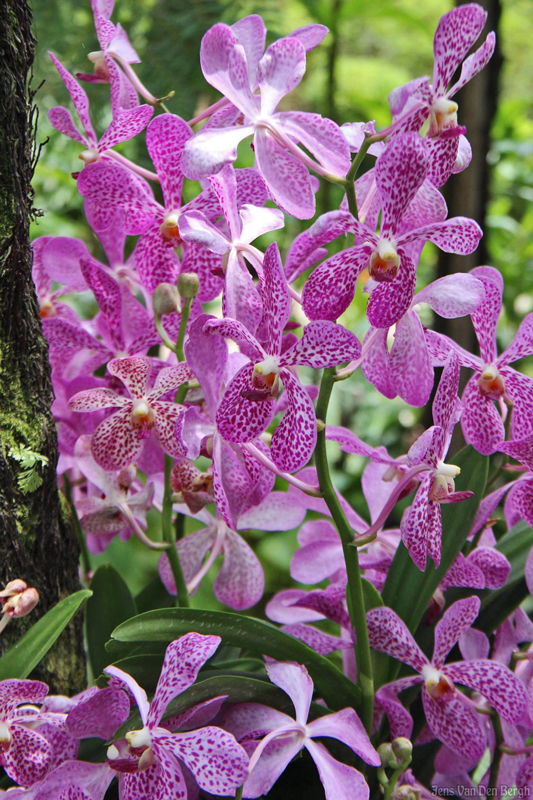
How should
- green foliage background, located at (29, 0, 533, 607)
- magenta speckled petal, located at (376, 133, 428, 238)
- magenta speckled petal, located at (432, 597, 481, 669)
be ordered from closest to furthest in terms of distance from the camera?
magenta speckled petal, located at (376, 133, 428, 238) < magenta speckled petal, located at (432, 597, 481, 669) < green foliage background, located at (29, 0, 533, 607)

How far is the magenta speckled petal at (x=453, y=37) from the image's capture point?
15.3 inches

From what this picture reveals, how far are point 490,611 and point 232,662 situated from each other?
0.19 meters

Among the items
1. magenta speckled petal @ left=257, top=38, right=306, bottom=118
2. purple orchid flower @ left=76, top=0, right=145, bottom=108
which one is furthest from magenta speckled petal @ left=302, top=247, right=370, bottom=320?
purple orchid flower @ left=76, top=0, right=145, bottom=108

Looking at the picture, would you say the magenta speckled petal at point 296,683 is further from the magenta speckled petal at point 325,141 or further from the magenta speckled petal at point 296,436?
the magenta speckled petal at point 325,141

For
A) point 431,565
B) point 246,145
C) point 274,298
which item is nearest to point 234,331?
point 274,298

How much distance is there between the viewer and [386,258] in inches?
14.9

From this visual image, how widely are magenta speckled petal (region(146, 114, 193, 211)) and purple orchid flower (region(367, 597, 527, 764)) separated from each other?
0.32 m

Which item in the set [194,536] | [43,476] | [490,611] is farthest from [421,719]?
[43,476]

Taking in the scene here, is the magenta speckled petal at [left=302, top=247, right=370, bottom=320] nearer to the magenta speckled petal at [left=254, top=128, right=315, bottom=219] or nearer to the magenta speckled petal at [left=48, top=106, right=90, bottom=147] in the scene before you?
the magenta speckled petal at [left=254, top=128, right=315, bottom=219]

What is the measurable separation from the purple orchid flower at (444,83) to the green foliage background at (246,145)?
256mm

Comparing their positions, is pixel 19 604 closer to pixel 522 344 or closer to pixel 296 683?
pixel 296 683

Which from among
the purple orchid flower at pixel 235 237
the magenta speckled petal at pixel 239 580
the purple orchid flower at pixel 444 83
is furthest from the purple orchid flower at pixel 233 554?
the purple orchid flower at pixel 444 83

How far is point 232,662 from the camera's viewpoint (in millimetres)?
515

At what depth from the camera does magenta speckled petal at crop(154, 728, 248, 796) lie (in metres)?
0.38
